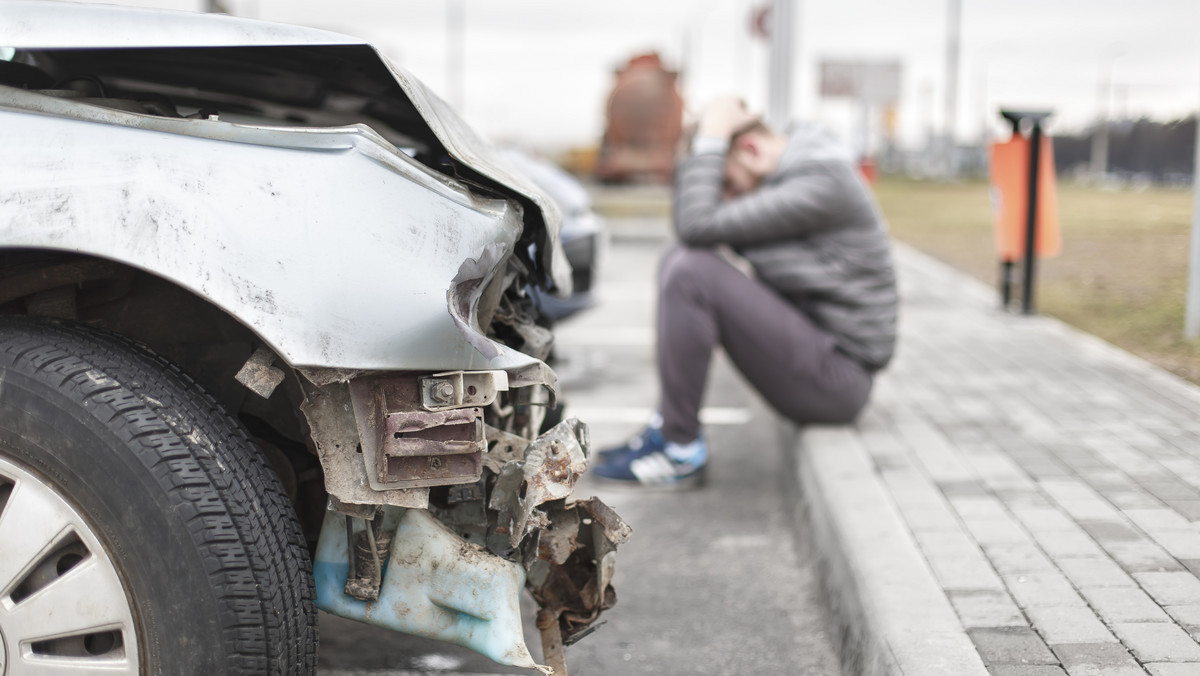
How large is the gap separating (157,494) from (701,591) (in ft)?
5.73

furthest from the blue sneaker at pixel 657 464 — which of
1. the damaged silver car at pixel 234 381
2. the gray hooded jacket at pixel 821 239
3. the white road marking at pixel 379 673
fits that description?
the damaged silver car at pixel 234 381

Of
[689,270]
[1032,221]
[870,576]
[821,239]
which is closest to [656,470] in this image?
[689,270]

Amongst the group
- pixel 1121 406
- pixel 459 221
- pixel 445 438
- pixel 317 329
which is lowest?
pixel 1121 406

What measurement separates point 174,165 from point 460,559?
793 mm

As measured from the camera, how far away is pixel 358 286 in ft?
5.53

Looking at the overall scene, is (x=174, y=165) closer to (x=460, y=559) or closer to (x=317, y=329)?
(x=317, y=329)

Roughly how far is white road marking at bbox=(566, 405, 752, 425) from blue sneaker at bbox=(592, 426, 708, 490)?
0.97m

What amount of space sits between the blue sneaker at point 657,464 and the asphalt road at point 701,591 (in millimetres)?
45

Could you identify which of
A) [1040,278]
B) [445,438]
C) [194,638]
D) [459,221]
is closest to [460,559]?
[445,438]

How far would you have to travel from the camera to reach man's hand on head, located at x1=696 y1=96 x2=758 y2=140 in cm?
395

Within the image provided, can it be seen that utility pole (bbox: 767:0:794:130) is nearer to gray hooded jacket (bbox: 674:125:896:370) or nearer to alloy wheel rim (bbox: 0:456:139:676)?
gray hooded jacket (bbox: 674:125:896:370)

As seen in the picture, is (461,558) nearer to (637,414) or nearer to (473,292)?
(473,292)

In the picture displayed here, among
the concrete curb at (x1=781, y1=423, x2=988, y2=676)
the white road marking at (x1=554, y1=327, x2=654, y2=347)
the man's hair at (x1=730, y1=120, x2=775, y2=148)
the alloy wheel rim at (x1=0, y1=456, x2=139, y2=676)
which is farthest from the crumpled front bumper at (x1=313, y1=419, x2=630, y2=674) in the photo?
the white road marking at (x1=554, y1=327, x2=654, y2=347)

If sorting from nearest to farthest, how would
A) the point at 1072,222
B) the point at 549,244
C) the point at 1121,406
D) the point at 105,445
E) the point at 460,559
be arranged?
the point at 105,445 < the point at 460,559 < the point at 549,244 < the point at 1121,406 < the point at 1072,222
